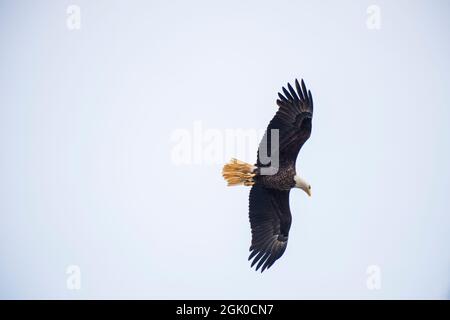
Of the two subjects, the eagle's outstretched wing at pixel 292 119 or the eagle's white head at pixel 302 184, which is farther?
the eagle's white head at pixel 302 184

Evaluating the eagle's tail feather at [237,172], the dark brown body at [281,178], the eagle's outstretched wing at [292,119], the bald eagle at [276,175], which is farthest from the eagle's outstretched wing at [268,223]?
the eagle's outstretched wing at [292,119]

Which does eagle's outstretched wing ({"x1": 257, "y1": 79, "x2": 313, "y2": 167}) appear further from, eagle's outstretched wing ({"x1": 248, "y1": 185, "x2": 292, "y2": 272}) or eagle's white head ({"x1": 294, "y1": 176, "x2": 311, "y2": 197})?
eagle's outstretched wing ({"x1": 248, "y1": 185, "x2": 292, "y2": 272})

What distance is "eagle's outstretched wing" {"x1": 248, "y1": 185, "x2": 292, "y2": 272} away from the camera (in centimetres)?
1162

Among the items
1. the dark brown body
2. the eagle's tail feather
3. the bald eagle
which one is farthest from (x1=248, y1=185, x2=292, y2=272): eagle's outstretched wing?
the eagle's tail feather

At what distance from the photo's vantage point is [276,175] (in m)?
11.3

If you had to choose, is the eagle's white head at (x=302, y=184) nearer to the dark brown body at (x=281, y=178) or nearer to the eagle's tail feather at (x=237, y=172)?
the dark brown body at (x=281, y=178)

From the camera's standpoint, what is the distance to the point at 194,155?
1520 centimetres

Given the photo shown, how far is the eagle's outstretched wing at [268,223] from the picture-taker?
11.6 metres

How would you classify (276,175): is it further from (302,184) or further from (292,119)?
(292,119)

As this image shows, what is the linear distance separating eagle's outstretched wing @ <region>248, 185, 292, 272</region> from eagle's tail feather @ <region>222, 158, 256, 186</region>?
0.43 metres

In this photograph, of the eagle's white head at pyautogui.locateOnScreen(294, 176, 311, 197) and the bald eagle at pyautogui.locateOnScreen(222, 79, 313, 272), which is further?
the eagle's white head at pyautogui.locateOnScreen(294, 176, 311, 197)
